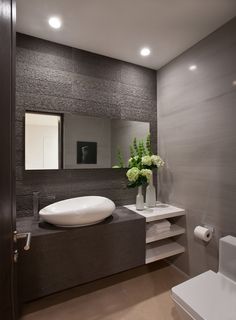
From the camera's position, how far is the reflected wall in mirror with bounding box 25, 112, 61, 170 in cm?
171

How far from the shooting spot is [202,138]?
1807 millimetres

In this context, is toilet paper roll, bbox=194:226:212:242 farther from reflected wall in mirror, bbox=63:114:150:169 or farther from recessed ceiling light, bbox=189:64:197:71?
recessed ceiling light, bbox=189:64:197:71

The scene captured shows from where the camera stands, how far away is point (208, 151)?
1.75 m

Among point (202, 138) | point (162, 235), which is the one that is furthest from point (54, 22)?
point (162, 235)

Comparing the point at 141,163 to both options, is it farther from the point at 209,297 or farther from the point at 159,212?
the point at 209,297

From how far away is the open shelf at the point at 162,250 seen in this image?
6.16 ft

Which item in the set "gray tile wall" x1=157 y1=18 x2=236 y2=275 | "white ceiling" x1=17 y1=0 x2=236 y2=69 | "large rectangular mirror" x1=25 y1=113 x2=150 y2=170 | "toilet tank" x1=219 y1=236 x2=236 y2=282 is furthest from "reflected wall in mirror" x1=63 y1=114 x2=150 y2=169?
"toilet tank" x1=219 y1=236 x2=236 y2=282

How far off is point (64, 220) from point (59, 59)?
1553 mm

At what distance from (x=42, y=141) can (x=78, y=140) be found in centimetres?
36

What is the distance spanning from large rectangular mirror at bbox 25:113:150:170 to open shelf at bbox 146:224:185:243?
85 centimetres

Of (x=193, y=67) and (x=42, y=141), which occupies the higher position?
(x=193, y=67)

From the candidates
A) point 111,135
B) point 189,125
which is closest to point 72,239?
point 111,135

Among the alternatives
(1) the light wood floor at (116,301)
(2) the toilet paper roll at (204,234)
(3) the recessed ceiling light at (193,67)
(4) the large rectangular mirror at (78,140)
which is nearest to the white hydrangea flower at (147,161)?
(4) the large rectangular mirror at (78,140)

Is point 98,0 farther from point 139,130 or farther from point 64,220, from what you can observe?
point 64,220
